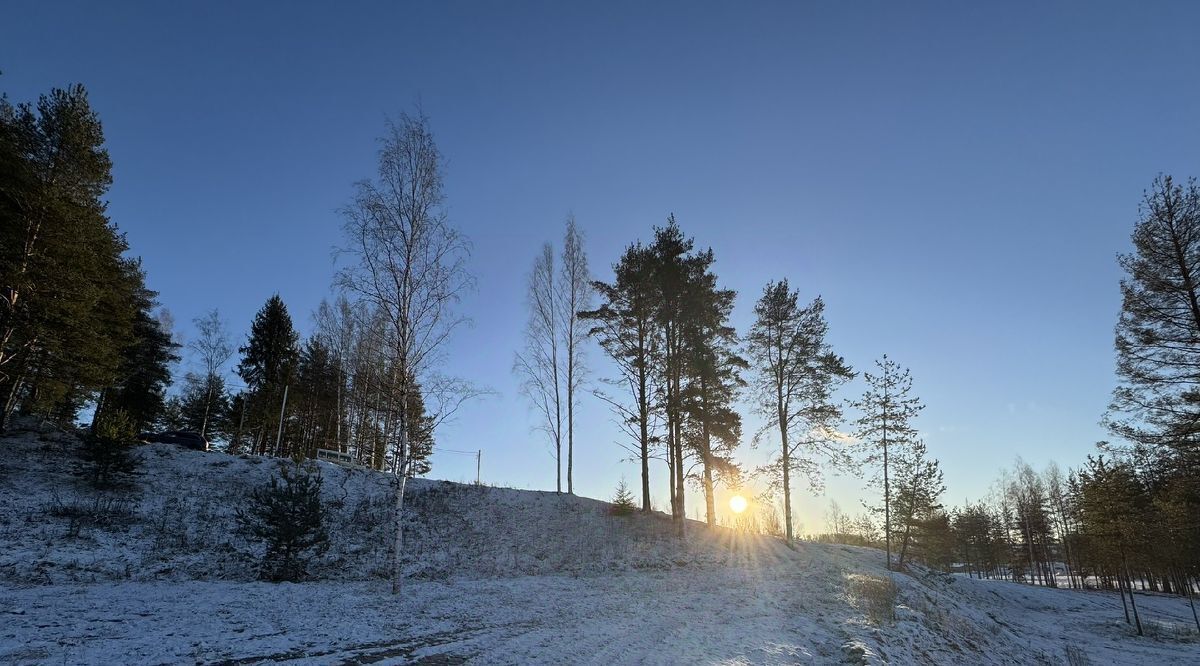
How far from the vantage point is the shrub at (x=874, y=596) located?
1243 cm

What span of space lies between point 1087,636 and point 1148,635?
9.94 feet

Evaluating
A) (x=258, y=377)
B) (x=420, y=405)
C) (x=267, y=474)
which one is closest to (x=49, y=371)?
(x=267, y=474)

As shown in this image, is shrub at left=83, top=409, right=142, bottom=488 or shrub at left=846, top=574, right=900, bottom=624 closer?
shrub at left=846, top=574, right=900, bottom=624

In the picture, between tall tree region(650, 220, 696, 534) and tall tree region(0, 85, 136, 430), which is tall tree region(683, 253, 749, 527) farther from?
tall tree region(0, 85, 136, 430)

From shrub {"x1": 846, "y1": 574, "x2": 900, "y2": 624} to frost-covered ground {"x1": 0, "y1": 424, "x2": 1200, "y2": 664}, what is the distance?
0.18 meters

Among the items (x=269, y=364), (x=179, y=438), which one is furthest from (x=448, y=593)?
(x=269, y=364)

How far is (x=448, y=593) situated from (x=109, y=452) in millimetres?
13355

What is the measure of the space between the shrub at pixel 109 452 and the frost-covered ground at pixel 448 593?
0.61 metres

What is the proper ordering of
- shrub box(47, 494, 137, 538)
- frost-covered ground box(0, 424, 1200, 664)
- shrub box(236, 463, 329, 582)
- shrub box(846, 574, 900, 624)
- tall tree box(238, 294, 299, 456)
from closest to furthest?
frost-covered ground box(0, 424, 1200, 664) → shrub box(846, 574, 900, 624) → shrub box(236, 463, 329, 582) → shrub box(47, 494, 137, 538) → tall tree box(238, 294, 299, 456)

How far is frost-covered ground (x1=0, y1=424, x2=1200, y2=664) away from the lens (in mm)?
7836

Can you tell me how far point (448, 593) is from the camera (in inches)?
516

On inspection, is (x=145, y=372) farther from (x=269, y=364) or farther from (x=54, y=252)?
(x=54, y=252)

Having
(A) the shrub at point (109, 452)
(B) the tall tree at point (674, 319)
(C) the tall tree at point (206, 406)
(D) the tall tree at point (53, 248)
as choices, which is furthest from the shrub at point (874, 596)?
(C) the tall tree at point (206, 406)

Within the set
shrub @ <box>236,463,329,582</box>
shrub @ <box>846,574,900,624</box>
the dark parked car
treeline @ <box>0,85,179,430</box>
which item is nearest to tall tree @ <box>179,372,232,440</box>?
the dark parked car
